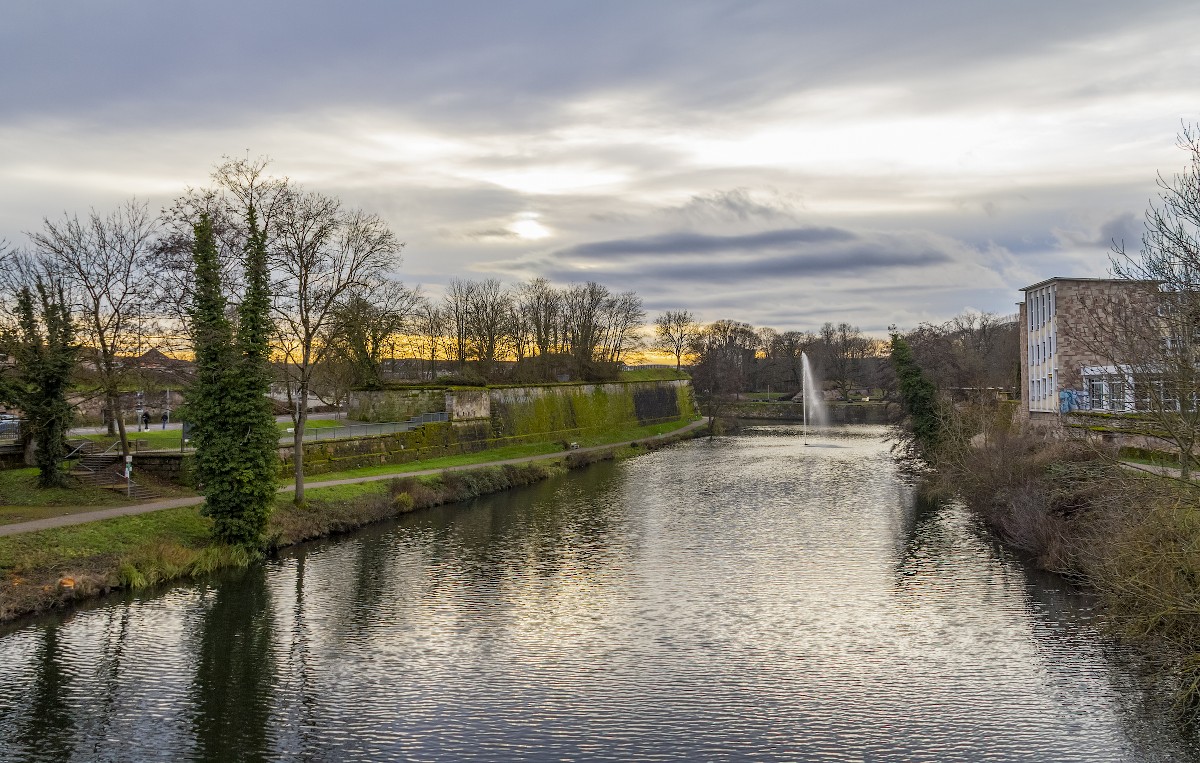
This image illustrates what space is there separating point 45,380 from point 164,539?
7.47 m

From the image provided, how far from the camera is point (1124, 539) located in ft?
48.6

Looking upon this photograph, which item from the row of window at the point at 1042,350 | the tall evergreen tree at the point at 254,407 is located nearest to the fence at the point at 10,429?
the tall evergreen tree at the point at 254,407

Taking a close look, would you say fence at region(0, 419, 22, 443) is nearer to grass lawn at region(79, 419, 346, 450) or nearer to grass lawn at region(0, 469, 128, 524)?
grass lawn at region(0, 469, 128, 524)

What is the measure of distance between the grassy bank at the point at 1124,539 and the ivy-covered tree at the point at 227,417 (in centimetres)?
1889

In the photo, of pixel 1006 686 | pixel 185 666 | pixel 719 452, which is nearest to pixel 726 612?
pixel 1006 686

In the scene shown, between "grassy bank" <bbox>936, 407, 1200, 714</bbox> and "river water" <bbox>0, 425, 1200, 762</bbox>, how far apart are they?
2.23ft

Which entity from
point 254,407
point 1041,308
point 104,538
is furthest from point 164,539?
point 1041,308

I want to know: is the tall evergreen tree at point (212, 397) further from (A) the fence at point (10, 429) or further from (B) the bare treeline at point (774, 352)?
(B) the bare treeline at point (774, 352)

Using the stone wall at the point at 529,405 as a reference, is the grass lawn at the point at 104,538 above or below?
below

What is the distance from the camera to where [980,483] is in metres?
27.6

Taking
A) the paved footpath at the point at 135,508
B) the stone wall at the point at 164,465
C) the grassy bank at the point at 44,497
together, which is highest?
the stone wall at the point at 164,465

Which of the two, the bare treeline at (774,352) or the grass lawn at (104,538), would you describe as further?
the bare treeline at (774,352)

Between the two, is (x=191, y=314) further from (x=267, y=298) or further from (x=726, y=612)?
(x=726, y=612)

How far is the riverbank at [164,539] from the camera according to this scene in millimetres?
18594
